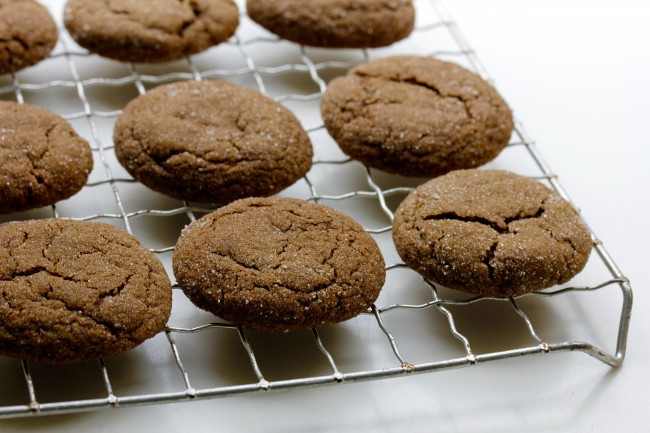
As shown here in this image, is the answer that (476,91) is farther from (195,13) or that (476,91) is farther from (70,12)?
(70,12)

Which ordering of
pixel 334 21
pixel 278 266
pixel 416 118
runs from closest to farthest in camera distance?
pixel 278 266
pixel 416 118
pixel 334 21

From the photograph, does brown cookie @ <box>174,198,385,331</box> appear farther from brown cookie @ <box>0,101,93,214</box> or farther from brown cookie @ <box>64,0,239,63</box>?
brown cookie @ <box>64,0,239,63</box>

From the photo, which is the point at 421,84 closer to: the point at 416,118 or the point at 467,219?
the point at 416,118

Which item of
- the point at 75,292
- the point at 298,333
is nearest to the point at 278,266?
the point at 298,333

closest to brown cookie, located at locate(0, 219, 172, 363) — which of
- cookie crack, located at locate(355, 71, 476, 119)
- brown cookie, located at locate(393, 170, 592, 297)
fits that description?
brown cookie, located at locate(393, 170, 592, 297)

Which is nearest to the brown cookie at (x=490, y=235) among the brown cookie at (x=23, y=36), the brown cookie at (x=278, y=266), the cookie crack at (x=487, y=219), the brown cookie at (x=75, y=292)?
the cookie crack at (x=487, y=219)

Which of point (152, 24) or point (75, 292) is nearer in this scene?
point (75, 292)
